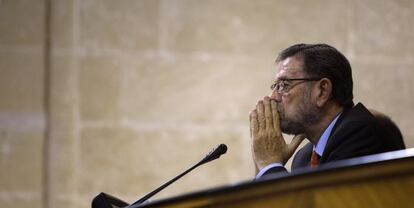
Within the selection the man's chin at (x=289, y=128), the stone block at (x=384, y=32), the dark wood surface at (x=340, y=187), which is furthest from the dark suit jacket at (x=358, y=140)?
the stone block at (x=384, y=32)

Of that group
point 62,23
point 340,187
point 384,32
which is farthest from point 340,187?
point 384,32

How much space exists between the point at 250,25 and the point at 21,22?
1.19m

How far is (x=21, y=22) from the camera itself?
4363 mm

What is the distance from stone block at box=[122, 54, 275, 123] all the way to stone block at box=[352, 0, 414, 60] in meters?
0.53

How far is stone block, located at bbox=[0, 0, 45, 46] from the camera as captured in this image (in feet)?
14.3

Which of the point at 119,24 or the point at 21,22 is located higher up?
the point at 21,22

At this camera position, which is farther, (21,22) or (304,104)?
(21,22)

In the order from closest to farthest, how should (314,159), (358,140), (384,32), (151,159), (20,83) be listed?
(358,140) → (314,159) → (20,83) → (151,159) → (384,32)

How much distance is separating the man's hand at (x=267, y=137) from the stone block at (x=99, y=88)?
1.29 meters

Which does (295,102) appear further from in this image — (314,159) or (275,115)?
(314,159)

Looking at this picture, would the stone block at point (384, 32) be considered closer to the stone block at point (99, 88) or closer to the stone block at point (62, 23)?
the stone block at point (99, 88)

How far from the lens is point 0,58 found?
4.35 meters

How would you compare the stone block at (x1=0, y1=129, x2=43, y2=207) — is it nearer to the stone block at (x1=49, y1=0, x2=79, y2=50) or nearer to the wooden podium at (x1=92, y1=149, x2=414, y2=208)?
the stone block at (x1=49, y1=0, x2=79, y2=50)

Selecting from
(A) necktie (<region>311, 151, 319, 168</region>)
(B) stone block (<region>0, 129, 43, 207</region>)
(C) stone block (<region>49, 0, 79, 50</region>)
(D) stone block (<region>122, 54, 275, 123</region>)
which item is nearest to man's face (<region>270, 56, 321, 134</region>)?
(A) necktie (<region>311, 151, 319, 168</region>)
